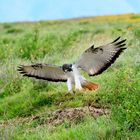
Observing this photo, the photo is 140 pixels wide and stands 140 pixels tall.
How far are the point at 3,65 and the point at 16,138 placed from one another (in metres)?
5.60

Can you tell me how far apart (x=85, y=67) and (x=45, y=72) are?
721 millimetres

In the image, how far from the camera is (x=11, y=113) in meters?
10.9

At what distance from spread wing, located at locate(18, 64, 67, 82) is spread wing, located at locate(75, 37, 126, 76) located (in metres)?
0.42

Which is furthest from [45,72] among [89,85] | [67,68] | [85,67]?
[89,85]

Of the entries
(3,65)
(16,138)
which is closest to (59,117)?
(16,138)

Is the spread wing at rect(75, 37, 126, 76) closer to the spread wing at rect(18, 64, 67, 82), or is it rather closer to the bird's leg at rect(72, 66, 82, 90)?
the bird's leg at rect(72, 66, 82, 90)

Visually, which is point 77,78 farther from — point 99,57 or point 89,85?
point 99,57

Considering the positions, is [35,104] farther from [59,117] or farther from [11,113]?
[59,117]

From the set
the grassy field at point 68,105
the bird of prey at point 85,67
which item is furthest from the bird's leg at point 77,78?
the grassy field at point 68,105

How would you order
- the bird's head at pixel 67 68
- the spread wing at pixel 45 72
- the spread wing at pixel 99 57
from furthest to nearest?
the spread wing at pixel 45 72 < the bird's head at pixel 67 68 < the spread wing at pixel 99 57

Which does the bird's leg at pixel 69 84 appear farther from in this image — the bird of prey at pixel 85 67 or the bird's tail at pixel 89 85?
the bird's tail at pixel 89 85

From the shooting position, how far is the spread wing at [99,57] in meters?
10.7

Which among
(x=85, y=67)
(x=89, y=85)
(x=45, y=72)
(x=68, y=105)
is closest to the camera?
(x=68, y=105)

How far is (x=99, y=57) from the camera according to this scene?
428 inches
